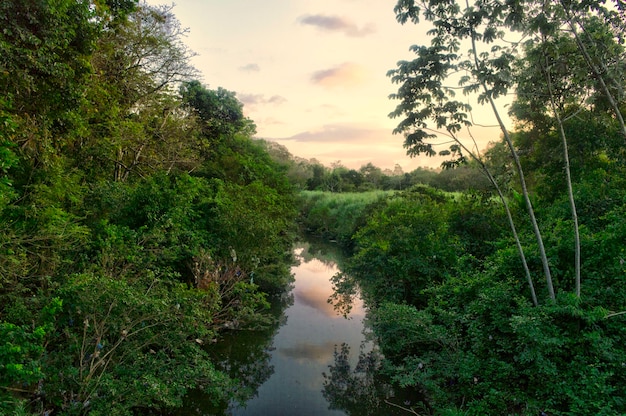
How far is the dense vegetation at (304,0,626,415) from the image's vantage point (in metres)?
4.39

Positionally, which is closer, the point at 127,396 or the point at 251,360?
the point at 127,396

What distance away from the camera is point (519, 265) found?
6.05 metres

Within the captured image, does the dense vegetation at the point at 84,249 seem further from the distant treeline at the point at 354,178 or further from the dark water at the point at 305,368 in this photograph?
the distant treeline at the point at 354,178

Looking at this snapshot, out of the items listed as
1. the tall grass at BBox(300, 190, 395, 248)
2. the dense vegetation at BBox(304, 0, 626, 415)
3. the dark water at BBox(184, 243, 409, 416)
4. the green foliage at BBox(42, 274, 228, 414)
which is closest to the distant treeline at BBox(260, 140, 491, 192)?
the tall grass at BBox(300, 190, 395, 248)

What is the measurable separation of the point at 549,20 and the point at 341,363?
27.0ft

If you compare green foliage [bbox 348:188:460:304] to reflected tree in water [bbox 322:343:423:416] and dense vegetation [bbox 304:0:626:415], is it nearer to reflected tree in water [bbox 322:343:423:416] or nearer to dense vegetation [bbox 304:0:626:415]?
dense vegetation [bbox 304:0:626:415]

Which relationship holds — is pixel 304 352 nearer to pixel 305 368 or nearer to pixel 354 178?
pixel 305 368

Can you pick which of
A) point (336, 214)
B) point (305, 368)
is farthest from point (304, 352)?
point (336, 214)

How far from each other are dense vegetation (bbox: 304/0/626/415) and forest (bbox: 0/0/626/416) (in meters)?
0.03

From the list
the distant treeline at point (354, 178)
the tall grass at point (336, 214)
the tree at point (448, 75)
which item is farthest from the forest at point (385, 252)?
the distant treeline at point (354, 178)

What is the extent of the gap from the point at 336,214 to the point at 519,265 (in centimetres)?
2566

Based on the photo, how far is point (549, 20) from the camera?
5352mm

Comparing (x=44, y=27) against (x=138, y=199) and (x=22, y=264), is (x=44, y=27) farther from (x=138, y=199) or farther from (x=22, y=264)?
(x=138, y=199)

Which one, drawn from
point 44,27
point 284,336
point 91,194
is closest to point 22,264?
point 91,194
